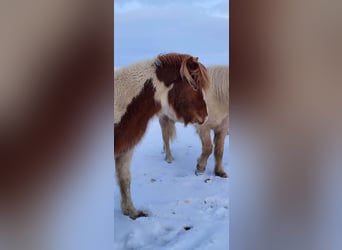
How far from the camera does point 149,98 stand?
1438mm

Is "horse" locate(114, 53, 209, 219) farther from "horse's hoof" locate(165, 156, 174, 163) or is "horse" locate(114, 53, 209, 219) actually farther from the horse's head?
"horse's hoof" locate(165, 156, 174, 163)

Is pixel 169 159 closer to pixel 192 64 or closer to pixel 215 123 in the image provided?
pixel 215 123

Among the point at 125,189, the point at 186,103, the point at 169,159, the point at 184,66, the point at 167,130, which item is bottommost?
the point at 125,189

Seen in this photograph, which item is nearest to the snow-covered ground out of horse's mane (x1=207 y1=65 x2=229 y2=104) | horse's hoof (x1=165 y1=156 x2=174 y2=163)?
horse's hoof (x1=165 y1=156 x2=174 y2=163)

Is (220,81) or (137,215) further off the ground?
(220,81)

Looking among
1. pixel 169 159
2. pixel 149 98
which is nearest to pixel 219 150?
A: pixel 169 159

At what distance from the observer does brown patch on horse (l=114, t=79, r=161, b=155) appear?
142cm

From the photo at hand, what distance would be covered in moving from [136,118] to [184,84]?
240 mm

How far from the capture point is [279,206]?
4.52 ft

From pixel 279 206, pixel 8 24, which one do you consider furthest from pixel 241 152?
pixel 8 24

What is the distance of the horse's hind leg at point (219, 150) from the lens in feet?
4.65

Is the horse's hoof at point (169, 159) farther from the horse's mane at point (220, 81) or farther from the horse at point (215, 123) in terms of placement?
the horse's mane at point (220, 81)

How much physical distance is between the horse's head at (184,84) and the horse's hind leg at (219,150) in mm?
88

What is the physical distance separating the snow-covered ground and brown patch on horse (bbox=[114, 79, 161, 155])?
3 centimetres
